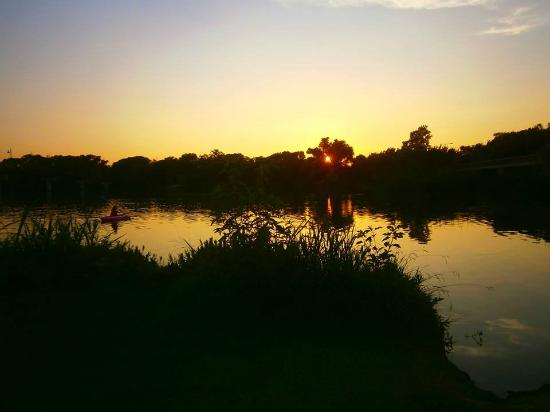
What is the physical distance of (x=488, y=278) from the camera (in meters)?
18.0

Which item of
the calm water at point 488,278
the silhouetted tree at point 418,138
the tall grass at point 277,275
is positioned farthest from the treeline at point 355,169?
the tall grass at point 277,275

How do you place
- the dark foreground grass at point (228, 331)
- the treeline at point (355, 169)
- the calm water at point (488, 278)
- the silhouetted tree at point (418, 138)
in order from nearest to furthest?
the dark foreground grass at point (228, 331)
the calm water at point (488, 278)
the treeline at point (355, 169)
the silhouetted tree at point (418, 138)

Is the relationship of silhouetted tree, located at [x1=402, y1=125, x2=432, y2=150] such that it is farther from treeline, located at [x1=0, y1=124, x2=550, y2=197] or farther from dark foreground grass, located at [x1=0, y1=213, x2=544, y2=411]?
dark foreground grass, located at [x1=0, y1=213, x2=544, y2=411]

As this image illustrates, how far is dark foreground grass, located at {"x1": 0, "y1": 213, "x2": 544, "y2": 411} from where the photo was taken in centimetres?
624

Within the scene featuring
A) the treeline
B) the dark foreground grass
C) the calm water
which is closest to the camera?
the dark foreground grass

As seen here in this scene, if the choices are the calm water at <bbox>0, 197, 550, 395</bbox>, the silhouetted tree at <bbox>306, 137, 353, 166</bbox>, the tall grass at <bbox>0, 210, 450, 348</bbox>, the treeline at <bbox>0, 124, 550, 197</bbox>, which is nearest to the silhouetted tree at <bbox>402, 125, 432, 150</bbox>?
the treeline at <bbox>0, 124, 550, 197</bbox>

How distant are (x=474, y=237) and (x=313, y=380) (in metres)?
26.7

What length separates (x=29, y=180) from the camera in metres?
35.4

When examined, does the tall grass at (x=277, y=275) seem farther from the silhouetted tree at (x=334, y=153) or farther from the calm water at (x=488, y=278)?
the silhouetted tree at (x=334, y=153)

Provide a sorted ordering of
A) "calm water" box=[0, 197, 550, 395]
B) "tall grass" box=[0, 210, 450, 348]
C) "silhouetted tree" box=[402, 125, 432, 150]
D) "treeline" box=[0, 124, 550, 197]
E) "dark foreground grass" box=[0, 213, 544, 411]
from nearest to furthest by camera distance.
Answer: "dark foreground grass" box=[0, 213, 544, 411] < "tall grass" box=[0, 210, 450, 348] < "calm water" box=[0, 197, 550, 395] < "treeline" box=[0, 124, 550, 197] < "silhouetted tree" box=[402, 125, 432, 150]

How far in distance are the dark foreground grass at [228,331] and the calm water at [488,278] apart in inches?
48.1

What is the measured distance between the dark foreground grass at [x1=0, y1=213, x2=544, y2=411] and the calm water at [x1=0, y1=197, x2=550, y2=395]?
1.22 metres

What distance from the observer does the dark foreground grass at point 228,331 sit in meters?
6.24

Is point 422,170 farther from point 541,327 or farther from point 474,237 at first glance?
point 541,327
